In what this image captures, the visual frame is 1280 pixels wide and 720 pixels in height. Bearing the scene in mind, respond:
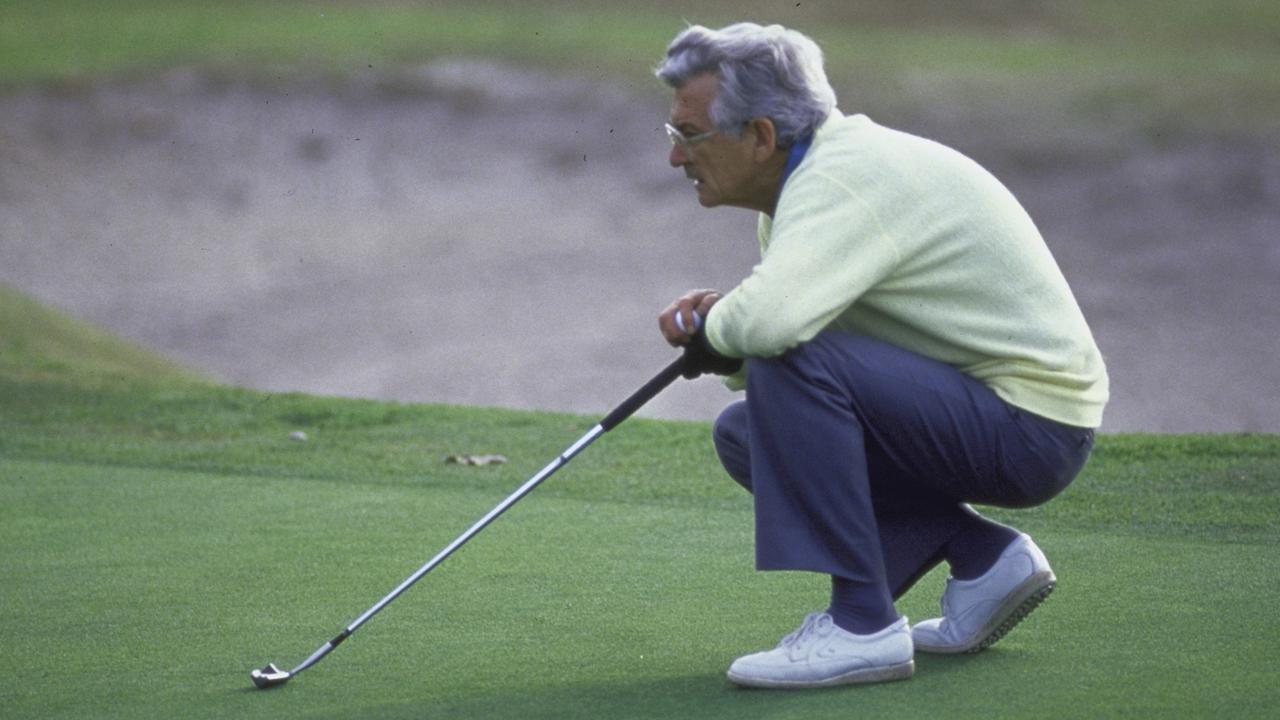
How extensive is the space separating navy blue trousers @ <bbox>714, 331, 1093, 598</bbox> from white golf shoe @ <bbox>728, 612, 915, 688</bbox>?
84 millimetres

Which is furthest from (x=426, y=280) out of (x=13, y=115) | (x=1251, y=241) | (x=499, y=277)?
(x=1251, y=241)

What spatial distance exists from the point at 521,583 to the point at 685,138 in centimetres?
96

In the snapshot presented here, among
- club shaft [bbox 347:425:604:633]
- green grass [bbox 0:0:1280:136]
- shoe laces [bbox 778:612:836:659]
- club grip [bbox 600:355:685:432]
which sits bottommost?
shoe laces [bbox 778:612:836:659]

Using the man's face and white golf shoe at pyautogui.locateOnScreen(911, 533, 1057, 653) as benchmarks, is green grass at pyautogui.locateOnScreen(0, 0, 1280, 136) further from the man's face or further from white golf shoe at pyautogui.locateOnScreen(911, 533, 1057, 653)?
the man's face

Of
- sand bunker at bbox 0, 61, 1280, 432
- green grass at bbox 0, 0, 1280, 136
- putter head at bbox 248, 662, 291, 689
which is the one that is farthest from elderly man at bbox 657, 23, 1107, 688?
green grass at bbox 0, 0, 1280, 136

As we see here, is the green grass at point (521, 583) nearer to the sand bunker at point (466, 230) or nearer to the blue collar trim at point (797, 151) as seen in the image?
the blue collar trim at point (797, 151)

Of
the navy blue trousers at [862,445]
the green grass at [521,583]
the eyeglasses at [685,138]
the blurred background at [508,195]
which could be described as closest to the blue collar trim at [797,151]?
the eyeglasses at [685,138]

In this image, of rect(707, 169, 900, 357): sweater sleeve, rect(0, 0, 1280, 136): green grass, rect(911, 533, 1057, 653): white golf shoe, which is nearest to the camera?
rect(707, 169, 900, 357): sweater sleeve

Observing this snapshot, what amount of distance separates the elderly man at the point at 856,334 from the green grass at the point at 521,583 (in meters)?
0.17

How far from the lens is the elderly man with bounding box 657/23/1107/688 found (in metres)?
2.58

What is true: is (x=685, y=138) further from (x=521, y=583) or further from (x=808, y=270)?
(x=521, y=583)

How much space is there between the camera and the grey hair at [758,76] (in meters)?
2.66

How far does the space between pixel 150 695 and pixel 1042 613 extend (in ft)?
4.27

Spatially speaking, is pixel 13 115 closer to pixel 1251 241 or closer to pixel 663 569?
pixel 1251 241
